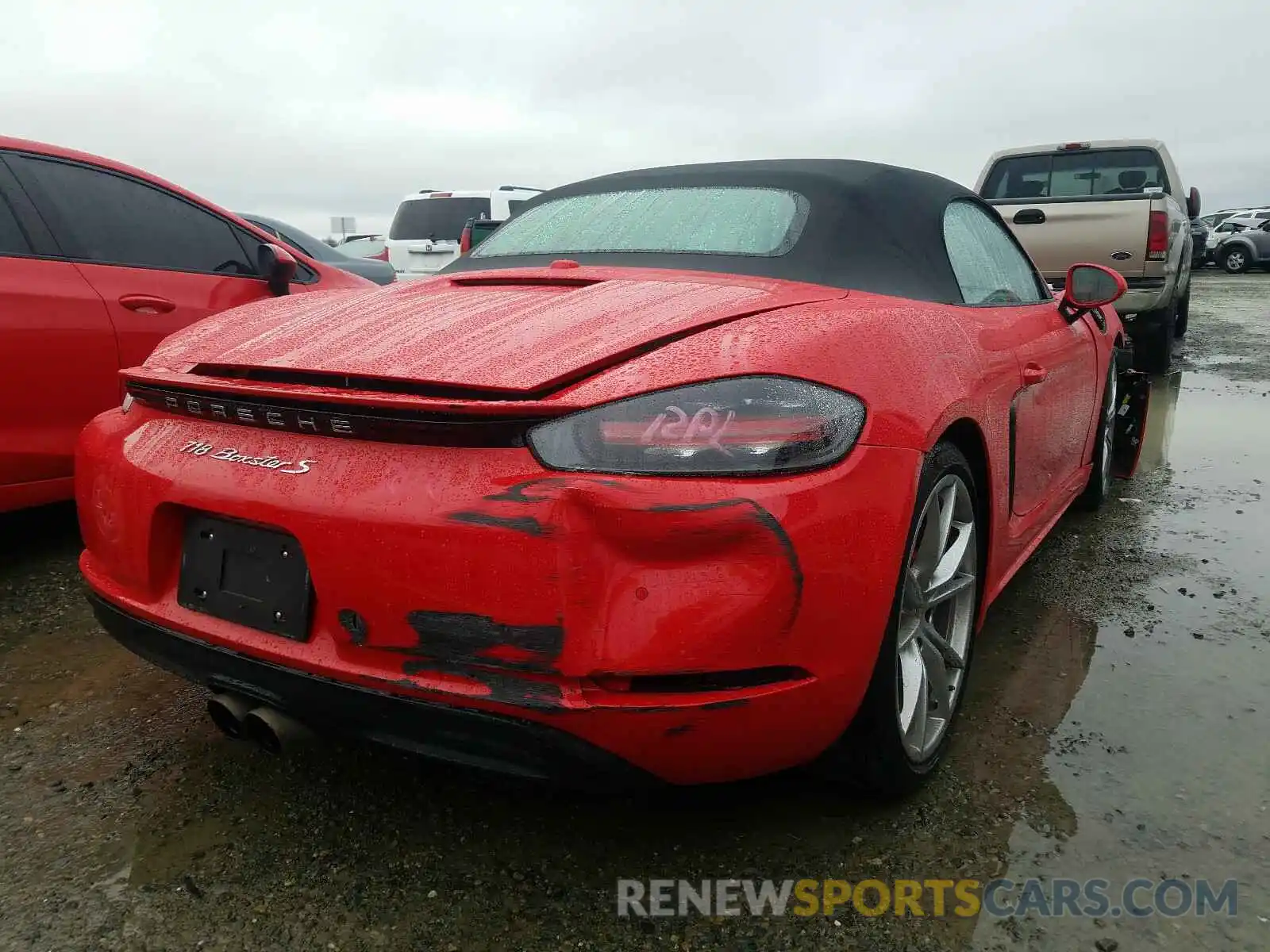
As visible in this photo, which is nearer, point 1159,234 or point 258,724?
point 258,724

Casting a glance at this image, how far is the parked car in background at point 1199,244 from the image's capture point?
22297 millimetres

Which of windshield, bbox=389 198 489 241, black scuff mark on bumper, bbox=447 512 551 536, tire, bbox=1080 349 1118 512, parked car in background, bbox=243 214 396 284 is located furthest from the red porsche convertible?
windshield, bbox=389 198 489 241

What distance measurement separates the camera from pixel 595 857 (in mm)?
1883

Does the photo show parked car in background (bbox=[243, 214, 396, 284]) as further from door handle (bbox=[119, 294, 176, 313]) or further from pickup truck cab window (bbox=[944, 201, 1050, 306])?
pickup truck cab window (bbox=[944, 201, 1050, 306])

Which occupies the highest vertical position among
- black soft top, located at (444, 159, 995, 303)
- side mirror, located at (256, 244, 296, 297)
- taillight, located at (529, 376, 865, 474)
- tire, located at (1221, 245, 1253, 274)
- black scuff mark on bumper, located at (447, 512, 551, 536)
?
black soft top, located at (444, 159, 995, 303)

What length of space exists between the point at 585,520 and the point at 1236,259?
31.0 metres

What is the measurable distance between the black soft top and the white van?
317 inches

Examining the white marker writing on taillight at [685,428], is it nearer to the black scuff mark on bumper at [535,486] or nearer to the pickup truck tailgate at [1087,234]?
the black scuff mark on bumper at [535,486]

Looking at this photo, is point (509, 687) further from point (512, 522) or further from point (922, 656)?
point (922, 656)

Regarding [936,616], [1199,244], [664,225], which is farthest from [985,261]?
[1199,244]

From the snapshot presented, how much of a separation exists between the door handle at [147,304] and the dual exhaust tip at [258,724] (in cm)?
219

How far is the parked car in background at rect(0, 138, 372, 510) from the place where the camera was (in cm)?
318

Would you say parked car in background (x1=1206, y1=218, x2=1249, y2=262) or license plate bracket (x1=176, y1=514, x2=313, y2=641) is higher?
license plate bracket (x1=176, y1=514, x2=313, y2=641)

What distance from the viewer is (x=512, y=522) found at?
150 cm
